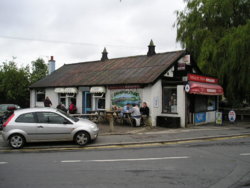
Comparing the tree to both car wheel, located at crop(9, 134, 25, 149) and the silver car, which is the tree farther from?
car wheel, located at crop(9, 134, 25, 149)

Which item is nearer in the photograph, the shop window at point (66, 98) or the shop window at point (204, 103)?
the shop window at point (204, 103)

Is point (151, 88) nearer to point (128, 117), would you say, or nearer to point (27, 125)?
point (128, 117)

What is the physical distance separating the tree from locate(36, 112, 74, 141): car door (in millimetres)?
12830

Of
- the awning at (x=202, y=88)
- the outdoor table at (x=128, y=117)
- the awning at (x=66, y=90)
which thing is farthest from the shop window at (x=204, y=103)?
the awning at (x=66, y=90)

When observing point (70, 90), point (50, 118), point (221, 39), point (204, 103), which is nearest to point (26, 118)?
point (50, 118)

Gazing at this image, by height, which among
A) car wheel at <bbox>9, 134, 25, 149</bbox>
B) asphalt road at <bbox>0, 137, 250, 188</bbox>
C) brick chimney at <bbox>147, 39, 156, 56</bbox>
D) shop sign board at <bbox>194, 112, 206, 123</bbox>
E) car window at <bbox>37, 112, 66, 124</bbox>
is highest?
brick chimney at <bbox>147, 39, 156, 56</bbox>

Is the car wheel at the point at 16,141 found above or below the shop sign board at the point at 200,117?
below

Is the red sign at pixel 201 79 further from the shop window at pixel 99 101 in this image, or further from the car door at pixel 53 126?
the car door at pixel 53 126

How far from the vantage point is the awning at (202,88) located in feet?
48.7

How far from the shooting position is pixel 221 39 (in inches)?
751

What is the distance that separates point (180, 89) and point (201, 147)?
20.0 feet

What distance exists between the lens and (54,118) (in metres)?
10.2

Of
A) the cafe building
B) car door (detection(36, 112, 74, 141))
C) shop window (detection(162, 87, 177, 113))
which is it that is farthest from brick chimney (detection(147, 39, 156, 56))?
car door (detection(36, 112, 74, 141))

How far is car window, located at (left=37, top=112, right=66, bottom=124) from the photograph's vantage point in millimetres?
10125
